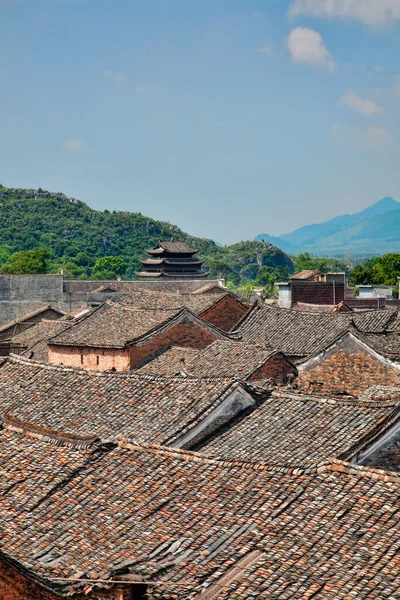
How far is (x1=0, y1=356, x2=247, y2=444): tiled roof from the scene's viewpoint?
1916cm

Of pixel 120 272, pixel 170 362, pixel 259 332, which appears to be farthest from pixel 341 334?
pixel 120 272

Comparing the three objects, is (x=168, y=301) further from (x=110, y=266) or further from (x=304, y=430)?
(x=110, y=266)

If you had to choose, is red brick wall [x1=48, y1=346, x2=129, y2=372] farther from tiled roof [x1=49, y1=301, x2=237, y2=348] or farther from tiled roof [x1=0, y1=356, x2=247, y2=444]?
tiled roof [x1=0, y1=356, x2=247, y2=444]

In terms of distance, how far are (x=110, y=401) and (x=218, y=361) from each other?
7196 mm

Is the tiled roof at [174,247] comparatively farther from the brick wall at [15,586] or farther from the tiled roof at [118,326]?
the brick wall at [15,586]

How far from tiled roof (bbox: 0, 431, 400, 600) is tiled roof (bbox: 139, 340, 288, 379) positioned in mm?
10448

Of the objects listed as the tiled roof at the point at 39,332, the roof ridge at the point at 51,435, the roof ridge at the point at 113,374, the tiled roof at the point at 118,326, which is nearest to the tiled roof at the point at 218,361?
the tiled roof at the point at 118,326

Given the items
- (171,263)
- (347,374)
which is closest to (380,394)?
(347,374)

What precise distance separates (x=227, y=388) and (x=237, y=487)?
569 centimetres

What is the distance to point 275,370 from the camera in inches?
1045

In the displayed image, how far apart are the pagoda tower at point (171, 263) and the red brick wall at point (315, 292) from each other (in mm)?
38301

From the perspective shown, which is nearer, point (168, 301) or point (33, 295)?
point (168, 301)

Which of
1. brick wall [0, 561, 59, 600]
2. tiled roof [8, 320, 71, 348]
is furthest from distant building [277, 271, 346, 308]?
brick wall [0, 561, 59, 600]

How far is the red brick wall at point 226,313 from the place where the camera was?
3912 centimetres
